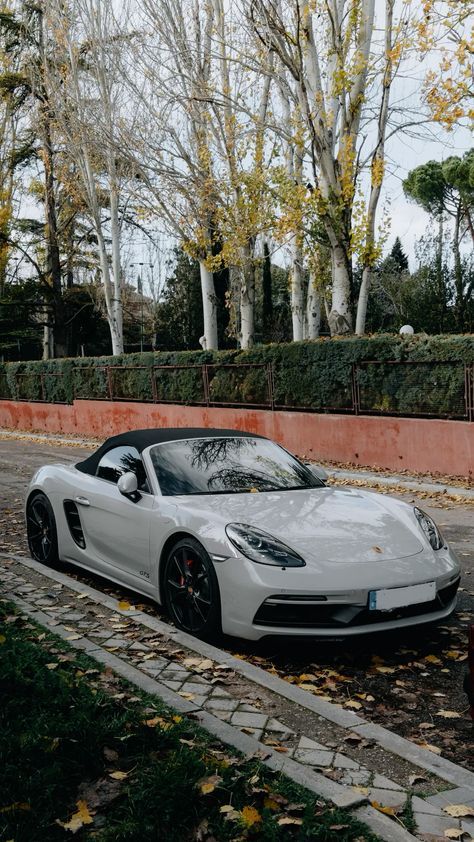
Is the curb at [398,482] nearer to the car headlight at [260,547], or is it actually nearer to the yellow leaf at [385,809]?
the car headlight at [260,547]

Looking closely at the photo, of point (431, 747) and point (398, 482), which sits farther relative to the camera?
point (398, 482)

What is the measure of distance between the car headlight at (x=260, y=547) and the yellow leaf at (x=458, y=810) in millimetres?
1809

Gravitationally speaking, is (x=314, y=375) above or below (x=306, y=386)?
above

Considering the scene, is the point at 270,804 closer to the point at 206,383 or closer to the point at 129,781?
the point at 129,781

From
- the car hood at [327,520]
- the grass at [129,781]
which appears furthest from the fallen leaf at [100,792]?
the car hood at [327,520]

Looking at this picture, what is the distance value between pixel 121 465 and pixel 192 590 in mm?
1558

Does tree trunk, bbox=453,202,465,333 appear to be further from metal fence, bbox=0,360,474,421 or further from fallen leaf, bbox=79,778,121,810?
fallen leaf, bbox=79,778,121,810

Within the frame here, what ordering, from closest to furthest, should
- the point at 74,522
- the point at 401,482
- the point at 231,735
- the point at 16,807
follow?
the point at 16,807
the point at 231,735
the point at 74,522
the point at 401,482

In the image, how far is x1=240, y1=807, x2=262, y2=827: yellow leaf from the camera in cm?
292

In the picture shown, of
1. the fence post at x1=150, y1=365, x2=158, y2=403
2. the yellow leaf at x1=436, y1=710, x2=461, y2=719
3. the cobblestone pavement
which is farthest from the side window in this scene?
the fence post at x1=150, y1=365, x2=158, y2=403

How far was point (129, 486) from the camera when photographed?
593 centimetres

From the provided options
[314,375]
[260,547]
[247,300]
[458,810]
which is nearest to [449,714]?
[458,810]

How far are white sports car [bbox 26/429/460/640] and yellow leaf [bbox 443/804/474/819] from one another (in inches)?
63.1

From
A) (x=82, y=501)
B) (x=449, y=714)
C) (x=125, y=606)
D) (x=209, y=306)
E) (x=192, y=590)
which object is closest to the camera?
(x=449, y=714)
